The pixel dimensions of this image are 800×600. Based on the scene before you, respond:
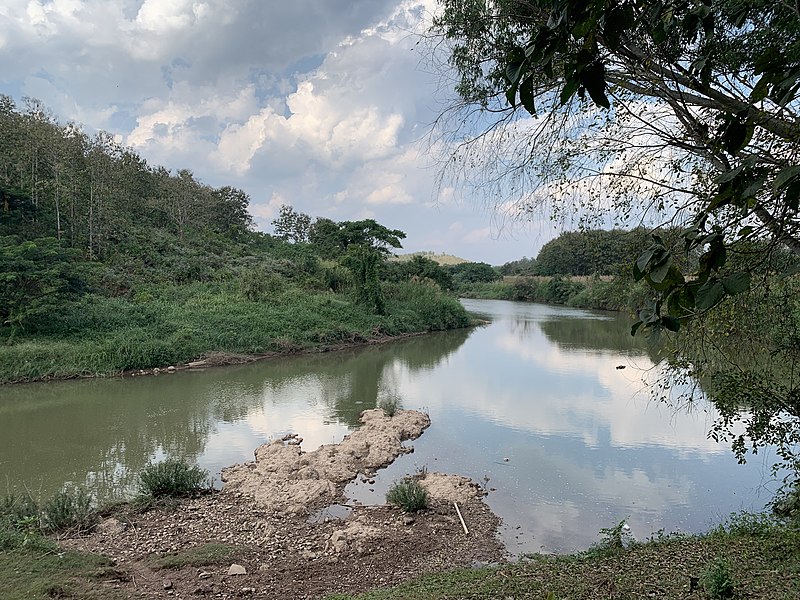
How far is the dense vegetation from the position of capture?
13.9 m

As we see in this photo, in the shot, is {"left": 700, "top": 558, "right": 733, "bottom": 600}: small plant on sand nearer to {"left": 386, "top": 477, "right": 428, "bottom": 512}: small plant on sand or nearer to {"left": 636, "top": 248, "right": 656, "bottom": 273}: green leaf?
{"left": 636, "top": 248, "right": 656, "bottom": 273}: green leaf

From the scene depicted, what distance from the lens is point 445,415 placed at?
10602 millimetres

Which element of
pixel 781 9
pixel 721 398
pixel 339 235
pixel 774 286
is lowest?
pixel 721 398

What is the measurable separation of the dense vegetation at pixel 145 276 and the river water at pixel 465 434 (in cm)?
156

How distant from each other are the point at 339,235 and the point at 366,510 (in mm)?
26044

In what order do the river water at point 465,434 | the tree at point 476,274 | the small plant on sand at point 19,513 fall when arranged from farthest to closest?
the tree at point 476,274 < the river water at point 465,434 < the small plant on sand at point 19,513

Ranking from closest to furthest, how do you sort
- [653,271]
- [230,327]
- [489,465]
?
[653,271], [489,465], [230,327]

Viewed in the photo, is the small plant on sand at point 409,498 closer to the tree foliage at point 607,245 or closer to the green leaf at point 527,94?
the tree foliage at point 607,245

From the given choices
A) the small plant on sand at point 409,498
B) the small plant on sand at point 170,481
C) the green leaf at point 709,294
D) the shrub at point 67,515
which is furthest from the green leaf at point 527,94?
the small plant on sand at point 170,481

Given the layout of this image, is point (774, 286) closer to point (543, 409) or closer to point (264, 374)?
point (543, 409)

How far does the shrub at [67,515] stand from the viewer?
17.2 feet

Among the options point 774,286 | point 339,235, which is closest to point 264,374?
point 774,286

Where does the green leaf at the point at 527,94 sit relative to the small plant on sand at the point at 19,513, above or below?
above

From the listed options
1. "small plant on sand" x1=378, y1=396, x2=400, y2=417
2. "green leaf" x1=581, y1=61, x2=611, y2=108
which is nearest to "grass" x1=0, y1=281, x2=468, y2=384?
"small plant on sand" x1=378, y1=396, x2=400, y2=417
